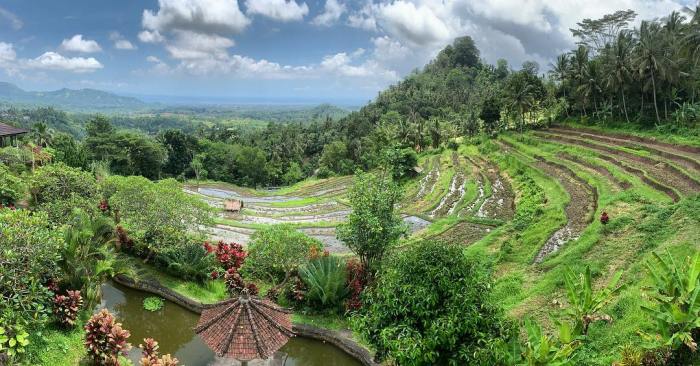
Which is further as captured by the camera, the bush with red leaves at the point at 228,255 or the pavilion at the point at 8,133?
the pavilion at the point at 8,133

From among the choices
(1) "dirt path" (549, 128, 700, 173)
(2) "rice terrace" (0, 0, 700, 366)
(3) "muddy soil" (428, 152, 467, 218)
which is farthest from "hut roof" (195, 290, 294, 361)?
(1) "dirt path" (549, 128, 700, 173)

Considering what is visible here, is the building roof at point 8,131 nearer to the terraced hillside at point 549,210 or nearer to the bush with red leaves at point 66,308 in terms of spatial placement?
the terraced hillside at point 549,210

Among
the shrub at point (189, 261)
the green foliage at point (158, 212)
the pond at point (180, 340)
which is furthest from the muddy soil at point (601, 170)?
the green foliage at point (158, 212)

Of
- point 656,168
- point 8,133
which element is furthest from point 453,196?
point 8,133

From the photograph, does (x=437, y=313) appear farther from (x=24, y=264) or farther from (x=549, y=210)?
(x=549, y=210)

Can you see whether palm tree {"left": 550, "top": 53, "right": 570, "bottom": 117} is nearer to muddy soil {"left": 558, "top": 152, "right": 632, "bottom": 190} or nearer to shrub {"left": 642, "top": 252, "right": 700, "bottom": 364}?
muddy soil {"left": 558, "top": 152, "right": 632, "bottom": 190}
